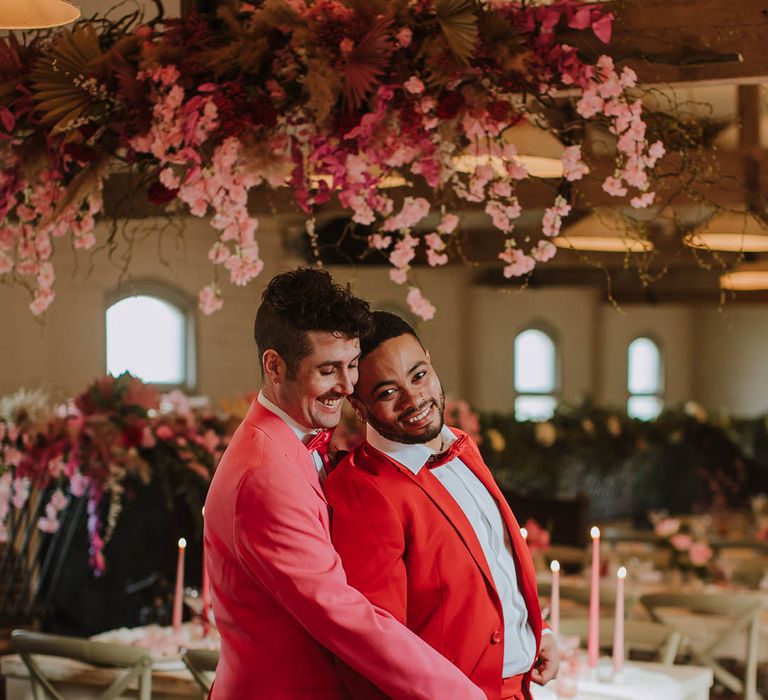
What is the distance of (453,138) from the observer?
3.41 m

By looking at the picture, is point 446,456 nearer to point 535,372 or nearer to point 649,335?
point 535,372

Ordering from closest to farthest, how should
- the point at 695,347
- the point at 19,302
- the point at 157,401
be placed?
the point at 157,401
the point at 19,302
the point at 695,347

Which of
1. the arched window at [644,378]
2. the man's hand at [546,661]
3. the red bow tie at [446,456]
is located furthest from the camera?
the arched window at [644,378]

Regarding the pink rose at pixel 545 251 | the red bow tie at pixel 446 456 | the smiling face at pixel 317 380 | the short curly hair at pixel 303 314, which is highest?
the pink rose at pixel 545 251

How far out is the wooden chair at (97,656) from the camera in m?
3.63

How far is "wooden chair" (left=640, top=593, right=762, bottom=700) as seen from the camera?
4.93 metres

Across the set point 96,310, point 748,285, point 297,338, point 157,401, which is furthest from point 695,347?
point 297,338

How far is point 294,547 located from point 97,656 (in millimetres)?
1718

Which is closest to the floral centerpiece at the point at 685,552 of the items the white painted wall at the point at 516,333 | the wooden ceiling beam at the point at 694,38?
the wooden ceiling beam at the point at 694,38

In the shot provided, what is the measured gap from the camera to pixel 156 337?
998 cm

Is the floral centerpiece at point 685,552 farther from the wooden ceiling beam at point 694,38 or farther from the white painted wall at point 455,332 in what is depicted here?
the wooden ceiling beam at point 694,38

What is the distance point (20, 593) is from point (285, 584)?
11.9 ft

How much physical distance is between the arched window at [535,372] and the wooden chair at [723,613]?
10.0 meters

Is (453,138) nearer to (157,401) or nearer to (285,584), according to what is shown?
(285,584)
